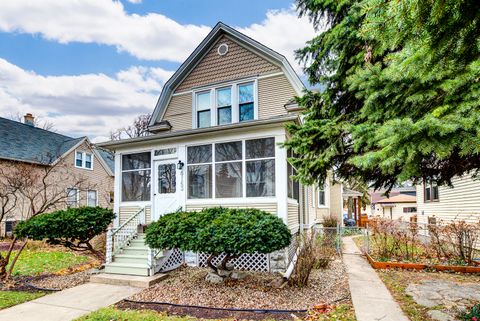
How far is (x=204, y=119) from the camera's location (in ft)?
40.4

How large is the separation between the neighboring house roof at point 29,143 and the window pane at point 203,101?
9.17 meters

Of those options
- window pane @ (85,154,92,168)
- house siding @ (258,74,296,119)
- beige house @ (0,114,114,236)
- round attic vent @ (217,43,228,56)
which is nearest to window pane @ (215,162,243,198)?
house siding @ (258,74,296,119)

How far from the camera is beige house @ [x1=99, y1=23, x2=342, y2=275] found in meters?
8.30

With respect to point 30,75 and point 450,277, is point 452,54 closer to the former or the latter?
point 450,277

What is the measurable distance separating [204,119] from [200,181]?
3.85 metres

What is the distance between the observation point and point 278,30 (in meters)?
13.8

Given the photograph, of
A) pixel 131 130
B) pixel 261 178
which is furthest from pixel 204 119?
pixel 131 130

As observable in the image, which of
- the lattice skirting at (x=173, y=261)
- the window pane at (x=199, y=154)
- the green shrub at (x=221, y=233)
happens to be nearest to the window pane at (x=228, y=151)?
the window pane at (x=199, y=154)

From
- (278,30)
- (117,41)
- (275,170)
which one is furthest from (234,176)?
(117,41)

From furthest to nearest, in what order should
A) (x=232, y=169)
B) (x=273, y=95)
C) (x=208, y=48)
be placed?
(x=208, y=48) → (x=273, y=95) → (x=232, y=169)

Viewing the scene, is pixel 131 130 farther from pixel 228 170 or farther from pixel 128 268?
pixel 128 268

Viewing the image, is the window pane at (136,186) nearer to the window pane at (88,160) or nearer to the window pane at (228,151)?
the window pane at (228,151)

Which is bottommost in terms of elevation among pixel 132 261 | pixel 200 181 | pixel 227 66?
pixel 132 261

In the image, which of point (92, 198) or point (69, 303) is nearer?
point (69, 303)
